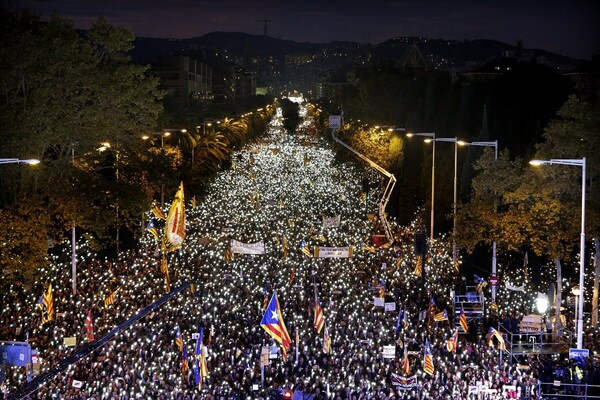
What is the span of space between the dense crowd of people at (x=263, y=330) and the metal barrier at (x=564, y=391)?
349 mm

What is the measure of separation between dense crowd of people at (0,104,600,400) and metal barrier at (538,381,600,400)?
35 centimetres

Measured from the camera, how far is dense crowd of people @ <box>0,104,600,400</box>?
2022 centimetres

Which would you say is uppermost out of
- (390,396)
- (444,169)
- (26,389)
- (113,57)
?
(113,57)

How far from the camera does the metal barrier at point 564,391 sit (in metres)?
19.9

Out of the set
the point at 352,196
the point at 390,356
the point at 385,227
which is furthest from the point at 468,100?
the point at 390,356

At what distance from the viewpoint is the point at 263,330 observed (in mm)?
25094

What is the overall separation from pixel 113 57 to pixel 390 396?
1822 cm

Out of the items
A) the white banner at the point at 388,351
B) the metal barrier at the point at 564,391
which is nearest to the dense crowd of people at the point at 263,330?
the white banner at the point at 388,351

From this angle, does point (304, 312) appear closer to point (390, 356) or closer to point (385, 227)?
point (390, 356)

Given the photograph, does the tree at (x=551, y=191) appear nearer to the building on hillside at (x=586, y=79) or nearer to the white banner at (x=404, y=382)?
the white banner at (x=404, y=382)

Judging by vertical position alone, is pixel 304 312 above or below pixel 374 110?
below

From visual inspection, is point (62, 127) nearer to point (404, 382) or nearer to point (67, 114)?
point (67, 114)

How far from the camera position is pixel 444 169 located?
151 feet

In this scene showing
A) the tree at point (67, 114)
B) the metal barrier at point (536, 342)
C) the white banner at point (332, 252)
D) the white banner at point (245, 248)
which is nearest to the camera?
the metal barrier at point (536, 342)
